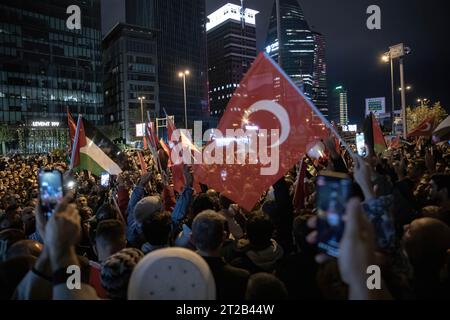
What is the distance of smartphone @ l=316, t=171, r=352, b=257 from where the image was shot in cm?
195

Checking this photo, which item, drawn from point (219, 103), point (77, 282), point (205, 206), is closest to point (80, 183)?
point (205, 206)

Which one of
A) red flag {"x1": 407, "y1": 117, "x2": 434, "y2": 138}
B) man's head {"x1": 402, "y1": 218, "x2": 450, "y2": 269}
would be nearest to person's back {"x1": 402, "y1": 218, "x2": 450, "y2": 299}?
man's head {"x1": 402, "y1": 218, "x2": 450, "y2": 269}

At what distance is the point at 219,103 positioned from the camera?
198500 millimetres

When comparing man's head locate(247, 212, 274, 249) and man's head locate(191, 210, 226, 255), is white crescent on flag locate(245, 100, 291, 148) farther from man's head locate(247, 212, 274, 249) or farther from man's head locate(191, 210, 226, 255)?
man's head locate(191, 210, 226, 255)

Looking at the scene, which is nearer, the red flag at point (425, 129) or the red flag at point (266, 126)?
the red flag at point (266, 126)

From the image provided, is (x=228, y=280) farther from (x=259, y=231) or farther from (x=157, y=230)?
(x=157, y=230)

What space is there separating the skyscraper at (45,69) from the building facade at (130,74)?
838 centimetres

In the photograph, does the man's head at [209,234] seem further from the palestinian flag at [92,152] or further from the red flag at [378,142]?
the red flag at [378,142]

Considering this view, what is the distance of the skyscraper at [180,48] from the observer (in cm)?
13788

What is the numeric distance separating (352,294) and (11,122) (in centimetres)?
10027

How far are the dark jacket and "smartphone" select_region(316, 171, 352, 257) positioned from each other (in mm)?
1166

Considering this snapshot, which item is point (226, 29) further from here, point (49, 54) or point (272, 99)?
point (272, 99)

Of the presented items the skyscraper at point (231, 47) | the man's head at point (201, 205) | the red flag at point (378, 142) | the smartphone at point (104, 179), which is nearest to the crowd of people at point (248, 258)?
the man's head at point (201, 205)

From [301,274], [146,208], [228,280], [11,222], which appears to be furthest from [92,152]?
[301,274]
